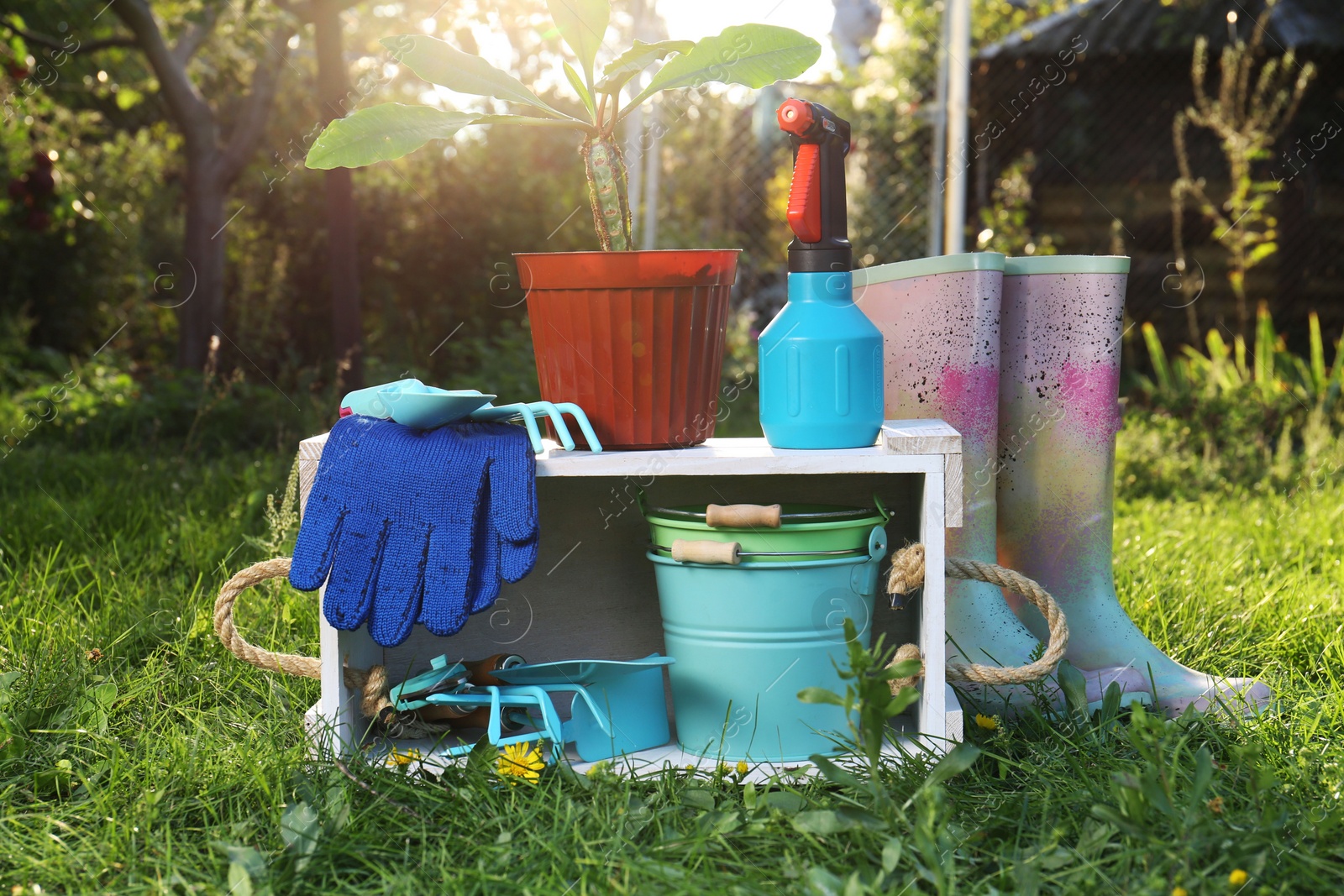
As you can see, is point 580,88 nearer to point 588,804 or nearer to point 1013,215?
point 588,804

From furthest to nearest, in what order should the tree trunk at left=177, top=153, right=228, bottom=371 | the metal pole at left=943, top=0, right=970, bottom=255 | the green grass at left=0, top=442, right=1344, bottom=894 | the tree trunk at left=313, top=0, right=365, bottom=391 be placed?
the tree trunk at left=177, top=153, right=228, bottom=371 → the metal pole at left=943, top=0, right=970, bottom=255 → the tree trunk at left=313, top=0, right=365, bottom=391 → the green grass at left=0, top=442, right=1344, bottom=894

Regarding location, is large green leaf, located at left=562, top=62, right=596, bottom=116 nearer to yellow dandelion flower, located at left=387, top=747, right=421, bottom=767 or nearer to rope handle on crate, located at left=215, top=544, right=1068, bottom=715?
rope handle on crate, located at left=215, top=544, right=1068, bottom=715

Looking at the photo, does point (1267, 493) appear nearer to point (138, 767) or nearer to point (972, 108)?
point (138, 767)

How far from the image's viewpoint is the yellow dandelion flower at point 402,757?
4.54 ft

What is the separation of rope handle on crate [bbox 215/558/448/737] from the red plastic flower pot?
47cm

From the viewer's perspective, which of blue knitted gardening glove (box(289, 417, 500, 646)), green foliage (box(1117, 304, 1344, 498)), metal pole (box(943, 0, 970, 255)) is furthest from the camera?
metal pole (box(943, 0, 970, 255))

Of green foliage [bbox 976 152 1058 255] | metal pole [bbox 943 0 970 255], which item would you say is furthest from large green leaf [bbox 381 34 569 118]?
green foliage [bbox 976 152 1058 255]

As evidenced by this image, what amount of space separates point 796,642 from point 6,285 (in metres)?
6.62

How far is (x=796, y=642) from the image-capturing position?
1.42 meters

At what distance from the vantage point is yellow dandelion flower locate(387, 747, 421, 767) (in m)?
1.38

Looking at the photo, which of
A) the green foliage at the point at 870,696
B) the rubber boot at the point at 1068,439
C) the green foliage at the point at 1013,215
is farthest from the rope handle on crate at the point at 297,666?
the green foliage at the point at 1013,215

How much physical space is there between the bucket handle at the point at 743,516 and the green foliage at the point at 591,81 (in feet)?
1.29

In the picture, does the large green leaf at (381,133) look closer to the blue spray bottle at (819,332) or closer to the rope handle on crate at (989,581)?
the blue spray bottle at (819,332)

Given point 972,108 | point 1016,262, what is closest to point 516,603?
point 1016,262
